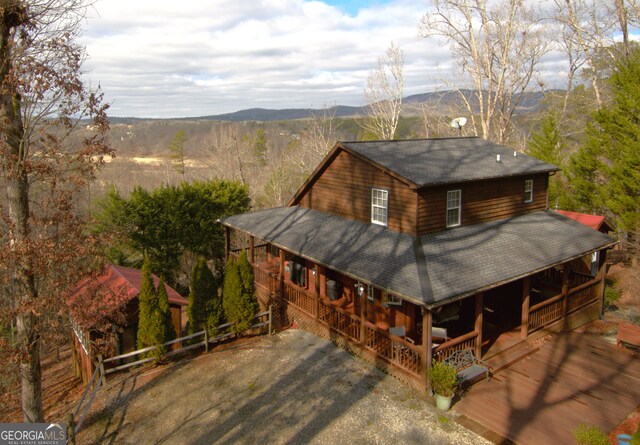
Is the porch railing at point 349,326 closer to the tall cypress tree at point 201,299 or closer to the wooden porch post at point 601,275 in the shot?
the tall cypress tree at point 201,299

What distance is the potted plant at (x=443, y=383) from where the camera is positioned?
10547mm

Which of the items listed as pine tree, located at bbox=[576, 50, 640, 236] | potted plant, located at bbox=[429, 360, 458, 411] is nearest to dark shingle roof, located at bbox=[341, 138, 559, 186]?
potted plant, located at bbox=[429, 360, 458, 411]

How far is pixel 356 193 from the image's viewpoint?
15.9 m

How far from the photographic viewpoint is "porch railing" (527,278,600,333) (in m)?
14.3

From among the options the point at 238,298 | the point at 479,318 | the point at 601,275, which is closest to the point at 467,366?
the point at 479,318

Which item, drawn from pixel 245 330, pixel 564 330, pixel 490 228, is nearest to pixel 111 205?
pixel 245 330

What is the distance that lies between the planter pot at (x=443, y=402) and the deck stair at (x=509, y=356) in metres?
2.32

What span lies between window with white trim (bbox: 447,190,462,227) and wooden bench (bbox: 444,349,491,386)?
433 centimetres

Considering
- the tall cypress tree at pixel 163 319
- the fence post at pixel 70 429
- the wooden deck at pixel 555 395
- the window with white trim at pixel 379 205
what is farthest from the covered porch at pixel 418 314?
the fence post at pixel 70 429

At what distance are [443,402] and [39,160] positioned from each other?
399 inches

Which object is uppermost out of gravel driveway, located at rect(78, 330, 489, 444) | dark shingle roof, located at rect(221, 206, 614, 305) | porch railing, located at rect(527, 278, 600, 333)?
dark shingle roof, located at rect(221, 206, 614, 305)

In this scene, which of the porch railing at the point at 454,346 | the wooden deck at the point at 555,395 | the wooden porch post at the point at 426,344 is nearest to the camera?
the wooden deck at the point at 555,395

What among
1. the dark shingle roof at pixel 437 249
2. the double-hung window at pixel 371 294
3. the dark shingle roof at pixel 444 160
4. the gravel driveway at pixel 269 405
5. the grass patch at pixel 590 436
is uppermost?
the dark shingle roof at pixel 444 160

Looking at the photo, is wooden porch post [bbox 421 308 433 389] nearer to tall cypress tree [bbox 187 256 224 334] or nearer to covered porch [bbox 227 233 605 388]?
covered porch [bbox 227 233 605 388]
